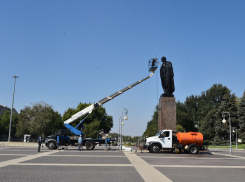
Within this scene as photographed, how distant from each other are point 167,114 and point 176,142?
12.7ft

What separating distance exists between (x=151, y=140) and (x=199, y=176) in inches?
534

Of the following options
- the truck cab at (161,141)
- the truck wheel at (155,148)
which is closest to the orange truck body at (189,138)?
the truck cab at (161,141)

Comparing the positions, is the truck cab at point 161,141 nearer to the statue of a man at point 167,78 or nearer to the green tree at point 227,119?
the statue of a man at point 167,78

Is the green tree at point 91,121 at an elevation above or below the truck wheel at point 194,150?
above

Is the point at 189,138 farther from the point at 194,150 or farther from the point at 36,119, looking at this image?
the point at 36,119

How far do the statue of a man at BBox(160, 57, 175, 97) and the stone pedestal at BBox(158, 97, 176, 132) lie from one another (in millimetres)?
809

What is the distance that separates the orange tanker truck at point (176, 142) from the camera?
22781 millimetres

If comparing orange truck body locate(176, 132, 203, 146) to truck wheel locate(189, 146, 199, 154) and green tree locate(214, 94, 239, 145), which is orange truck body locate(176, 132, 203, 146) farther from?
green tree locate(214, 94, 239, 145)

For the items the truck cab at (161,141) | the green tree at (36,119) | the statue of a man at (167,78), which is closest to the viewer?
the truck cab at (161,141)

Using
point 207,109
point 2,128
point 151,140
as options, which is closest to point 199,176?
point 151,140

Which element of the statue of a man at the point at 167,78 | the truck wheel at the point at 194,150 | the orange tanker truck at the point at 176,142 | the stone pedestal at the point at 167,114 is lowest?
the truck wheel at the point at 194,150

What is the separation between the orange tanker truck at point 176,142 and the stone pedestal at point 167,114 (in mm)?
2611

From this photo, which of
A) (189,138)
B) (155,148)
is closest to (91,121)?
(155,148)

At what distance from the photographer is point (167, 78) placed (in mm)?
28125
